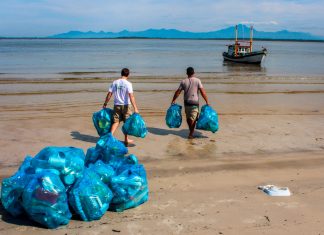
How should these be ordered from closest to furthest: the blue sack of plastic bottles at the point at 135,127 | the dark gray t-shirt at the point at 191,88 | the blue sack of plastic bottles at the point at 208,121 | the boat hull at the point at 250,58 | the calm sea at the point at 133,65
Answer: the blue sack of plastic bottles at the point at 135,127, the dark gray t-shirt at the point at 191,88, the blue sack of plastic bottles at the point at 208,121, the calm sea at the point at 133,65, the boat hull at the point at 250,58

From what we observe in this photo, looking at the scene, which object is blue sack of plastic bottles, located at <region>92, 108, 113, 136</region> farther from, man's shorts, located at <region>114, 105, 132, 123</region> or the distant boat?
the distant boat

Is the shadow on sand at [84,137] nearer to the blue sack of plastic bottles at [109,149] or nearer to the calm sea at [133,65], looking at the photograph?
the blue sack of plastic bottles at [109,149]

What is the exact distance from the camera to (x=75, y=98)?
14.1 metres

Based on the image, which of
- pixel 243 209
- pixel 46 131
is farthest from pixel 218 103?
pixel 243 209

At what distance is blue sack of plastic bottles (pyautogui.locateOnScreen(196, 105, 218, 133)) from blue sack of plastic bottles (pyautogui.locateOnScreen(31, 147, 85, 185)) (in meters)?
3.99

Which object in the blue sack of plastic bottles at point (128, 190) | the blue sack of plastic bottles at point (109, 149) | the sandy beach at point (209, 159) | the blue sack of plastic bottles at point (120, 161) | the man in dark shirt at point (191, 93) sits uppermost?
the man in dark shirt at point (191, 93)

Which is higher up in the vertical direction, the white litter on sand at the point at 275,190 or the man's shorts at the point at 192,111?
the man's shorts at the point at 192,111

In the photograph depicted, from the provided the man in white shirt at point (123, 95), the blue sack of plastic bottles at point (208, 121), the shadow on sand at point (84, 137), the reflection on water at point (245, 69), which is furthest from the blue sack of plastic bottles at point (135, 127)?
the reflection on water at point (245, 69)

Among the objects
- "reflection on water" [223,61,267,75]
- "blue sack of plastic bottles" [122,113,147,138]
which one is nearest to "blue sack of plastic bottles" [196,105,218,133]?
"blue sack of plastic bottles" [122,113,147,138]

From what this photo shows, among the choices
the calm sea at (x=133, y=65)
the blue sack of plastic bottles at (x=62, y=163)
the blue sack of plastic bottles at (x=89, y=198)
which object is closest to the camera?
the blue sack of plastic bottles at (x=89, y=198)

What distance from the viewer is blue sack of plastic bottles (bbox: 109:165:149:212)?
4.55 meters

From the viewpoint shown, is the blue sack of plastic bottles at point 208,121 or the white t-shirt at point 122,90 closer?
the white t-shirt at point 122,90

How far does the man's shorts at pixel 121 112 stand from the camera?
24.5 feet

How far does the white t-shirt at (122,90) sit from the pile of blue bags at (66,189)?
2.63m
